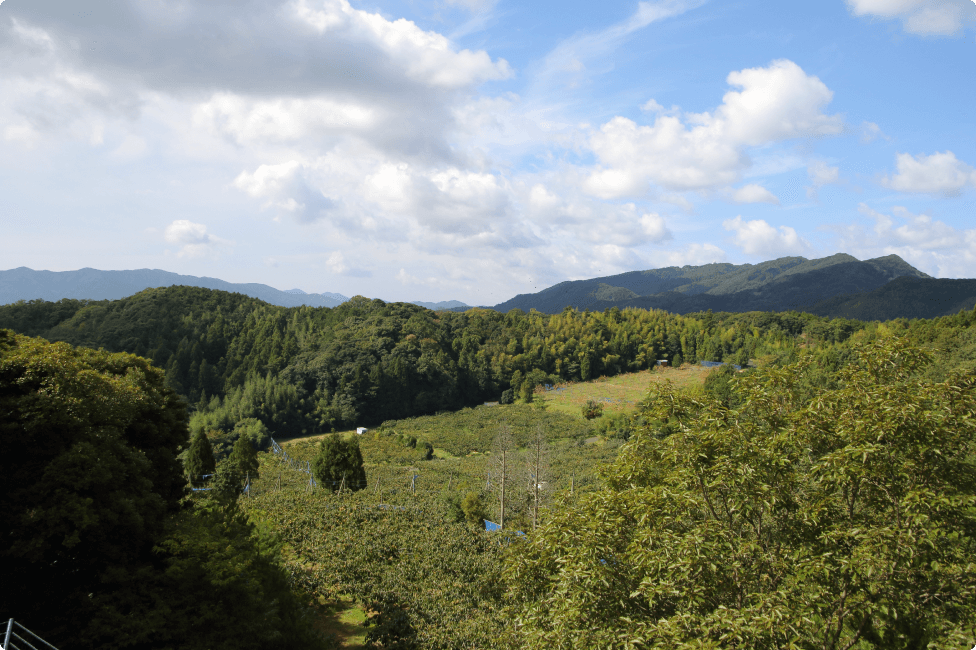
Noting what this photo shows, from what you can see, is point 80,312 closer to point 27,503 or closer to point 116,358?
point 116,358

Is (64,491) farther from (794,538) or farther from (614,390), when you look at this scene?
(614,390)

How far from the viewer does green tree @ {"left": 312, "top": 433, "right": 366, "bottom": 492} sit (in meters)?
26.3

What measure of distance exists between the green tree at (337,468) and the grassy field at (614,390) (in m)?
40.1

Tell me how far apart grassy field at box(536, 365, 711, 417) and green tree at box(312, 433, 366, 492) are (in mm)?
40089

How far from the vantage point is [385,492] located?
88.3ft

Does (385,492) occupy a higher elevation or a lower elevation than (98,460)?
lower

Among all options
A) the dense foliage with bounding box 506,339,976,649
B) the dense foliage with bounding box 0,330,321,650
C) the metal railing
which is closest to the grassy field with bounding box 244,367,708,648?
the dense foliage with bounding box 506,339,976,649

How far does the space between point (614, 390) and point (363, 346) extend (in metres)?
38.9

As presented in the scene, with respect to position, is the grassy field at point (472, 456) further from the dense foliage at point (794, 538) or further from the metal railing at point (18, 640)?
the metal railing at point (18, 640)

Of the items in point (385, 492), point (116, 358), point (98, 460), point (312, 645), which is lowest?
point (385, 492)

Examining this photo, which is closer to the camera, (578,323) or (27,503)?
(27,503)

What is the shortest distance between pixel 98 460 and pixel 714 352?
97781 millimetres

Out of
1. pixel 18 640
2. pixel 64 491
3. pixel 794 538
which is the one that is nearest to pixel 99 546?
pixel 64 491

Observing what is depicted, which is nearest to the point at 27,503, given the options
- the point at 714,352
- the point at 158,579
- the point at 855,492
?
the point at 158,579
